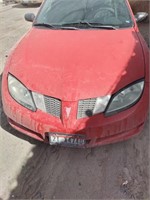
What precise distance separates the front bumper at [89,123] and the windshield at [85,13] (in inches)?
50.7

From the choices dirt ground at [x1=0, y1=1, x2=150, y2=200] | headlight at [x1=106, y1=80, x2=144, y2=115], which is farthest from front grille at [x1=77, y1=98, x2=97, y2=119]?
dirt ground at [x1=0, y1=1, x2=150, y2=200]

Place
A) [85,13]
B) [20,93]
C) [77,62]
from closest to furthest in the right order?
[20,93], [77,62], [85,13]

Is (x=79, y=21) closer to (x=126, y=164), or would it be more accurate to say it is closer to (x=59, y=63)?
(x=59, y=63)

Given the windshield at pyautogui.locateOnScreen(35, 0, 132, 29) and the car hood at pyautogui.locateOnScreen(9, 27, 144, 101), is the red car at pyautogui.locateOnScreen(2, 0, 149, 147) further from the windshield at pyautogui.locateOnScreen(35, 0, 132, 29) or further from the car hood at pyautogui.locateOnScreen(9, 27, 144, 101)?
the windshield at pyautogui.locateOnScreen(35, 0, 132, 29)

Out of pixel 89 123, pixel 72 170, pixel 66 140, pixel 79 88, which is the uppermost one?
pixel 79 88

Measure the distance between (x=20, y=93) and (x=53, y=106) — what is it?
1.31ft

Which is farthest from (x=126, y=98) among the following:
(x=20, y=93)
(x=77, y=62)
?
(x=20, y=93)

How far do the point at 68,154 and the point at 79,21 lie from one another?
69.8 inches

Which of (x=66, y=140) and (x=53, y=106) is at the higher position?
(x=53, y=106)

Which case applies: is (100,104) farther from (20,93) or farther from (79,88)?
(20,93)

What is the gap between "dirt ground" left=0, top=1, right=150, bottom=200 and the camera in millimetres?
2523

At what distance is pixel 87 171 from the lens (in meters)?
2.75

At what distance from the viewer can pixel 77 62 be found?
113 inches

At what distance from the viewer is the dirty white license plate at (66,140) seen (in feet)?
8.48
